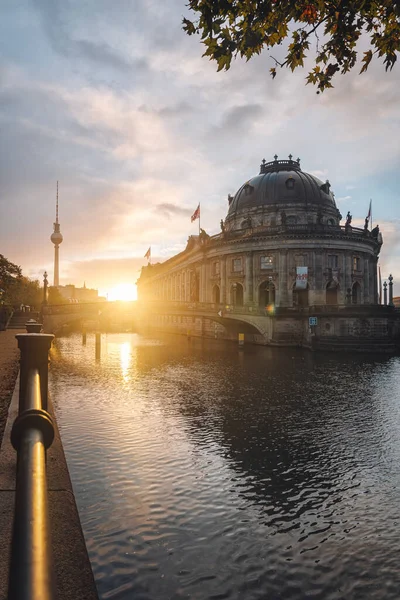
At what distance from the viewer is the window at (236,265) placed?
60219mm

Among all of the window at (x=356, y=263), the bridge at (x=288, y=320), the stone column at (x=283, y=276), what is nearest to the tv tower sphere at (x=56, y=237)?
the bridge at (x=288, y=320)

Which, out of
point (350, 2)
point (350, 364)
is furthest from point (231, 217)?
point (350, 2)

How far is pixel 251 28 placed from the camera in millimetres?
6875

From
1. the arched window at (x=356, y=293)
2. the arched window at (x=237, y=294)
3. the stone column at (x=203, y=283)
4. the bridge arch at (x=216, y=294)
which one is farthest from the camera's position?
the stone column at (x=203, y=283)

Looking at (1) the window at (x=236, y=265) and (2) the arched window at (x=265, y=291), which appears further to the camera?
(1) the window at (x=236, y=265)

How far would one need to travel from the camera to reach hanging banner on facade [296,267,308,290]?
53.6m

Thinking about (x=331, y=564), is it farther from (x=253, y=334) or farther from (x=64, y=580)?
(x=253, y=334)

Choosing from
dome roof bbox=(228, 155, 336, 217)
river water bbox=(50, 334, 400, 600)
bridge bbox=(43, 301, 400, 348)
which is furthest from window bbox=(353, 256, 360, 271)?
river water bbox=(50, 334, 400, 600)

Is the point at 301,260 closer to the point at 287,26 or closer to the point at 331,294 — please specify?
the point at 331,294

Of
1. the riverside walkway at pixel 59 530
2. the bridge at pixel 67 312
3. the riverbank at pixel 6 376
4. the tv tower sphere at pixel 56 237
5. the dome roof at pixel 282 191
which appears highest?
the tv tower sphere at pixel 56 237

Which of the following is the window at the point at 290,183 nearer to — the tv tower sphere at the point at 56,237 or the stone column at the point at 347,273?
the stone column at the point at 347,273

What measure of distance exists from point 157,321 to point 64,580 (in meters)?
89.5

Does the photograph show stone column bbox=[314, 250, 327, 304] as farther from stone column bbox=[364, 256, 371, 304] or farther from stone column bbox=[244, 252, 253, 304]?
stone column bbox=[364, 256, 371, 304]

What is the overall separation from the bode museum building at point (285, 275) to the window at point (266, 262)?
0.43ft
